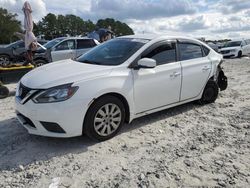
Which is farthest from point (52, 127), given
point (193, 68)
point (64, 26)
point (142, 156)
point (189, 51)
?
point (64, 26)

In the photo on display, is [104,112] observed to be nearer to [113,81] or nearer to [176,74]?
[113,81]

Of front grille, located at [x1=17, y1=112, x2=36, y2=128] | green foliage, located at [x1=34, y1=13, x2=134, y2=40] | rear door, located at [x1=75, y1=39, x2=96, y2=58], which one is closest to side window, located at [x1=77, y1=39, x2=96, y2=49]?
rear door, located at [x1=75, y1=39, x2=96, y2=58]

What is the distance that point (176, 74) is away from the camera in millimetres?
5422

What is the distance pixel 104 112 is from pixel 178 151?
1227mm

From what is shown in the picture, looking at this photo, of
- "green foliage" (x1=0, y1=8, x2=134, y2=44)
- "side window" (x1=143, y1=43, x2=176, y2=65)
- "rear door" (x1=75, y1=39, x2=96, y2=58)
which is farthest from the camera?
"green foliage" (x1=0, y1=8, x2=134, y2=44)

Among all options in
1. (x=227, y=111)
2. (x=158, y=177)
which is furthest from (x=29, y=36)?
(x=158, y=177)

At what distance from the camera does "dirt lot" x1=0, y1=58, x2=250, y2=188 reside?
11.5ft

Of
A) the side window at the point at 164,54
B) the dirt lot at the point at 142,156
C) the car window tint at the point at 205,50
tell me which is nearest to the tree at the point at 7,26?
the car window tint at the point at 205,50

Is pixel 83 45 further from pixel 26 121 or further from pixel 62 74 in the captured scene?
pixel 26 121

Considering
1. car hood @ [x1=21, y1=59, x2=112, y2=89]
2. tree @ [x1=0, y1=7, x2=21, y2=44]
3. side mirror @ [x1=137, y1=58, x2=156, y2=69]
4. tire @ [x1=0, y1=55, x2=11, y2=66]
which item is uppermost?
tree @ [x1=0, y1=7, x2=21, y2=44]

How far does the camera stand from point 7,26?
2377 inches

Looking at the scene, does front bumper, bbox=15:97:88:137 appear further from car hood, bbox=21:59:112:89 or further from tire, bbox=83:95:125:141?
car hood, bbox=21:59:112:89

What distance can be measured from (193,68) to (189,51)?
14.5 inches

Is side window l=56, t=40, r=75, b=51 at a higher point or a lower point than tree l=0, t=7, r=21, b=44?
lower
